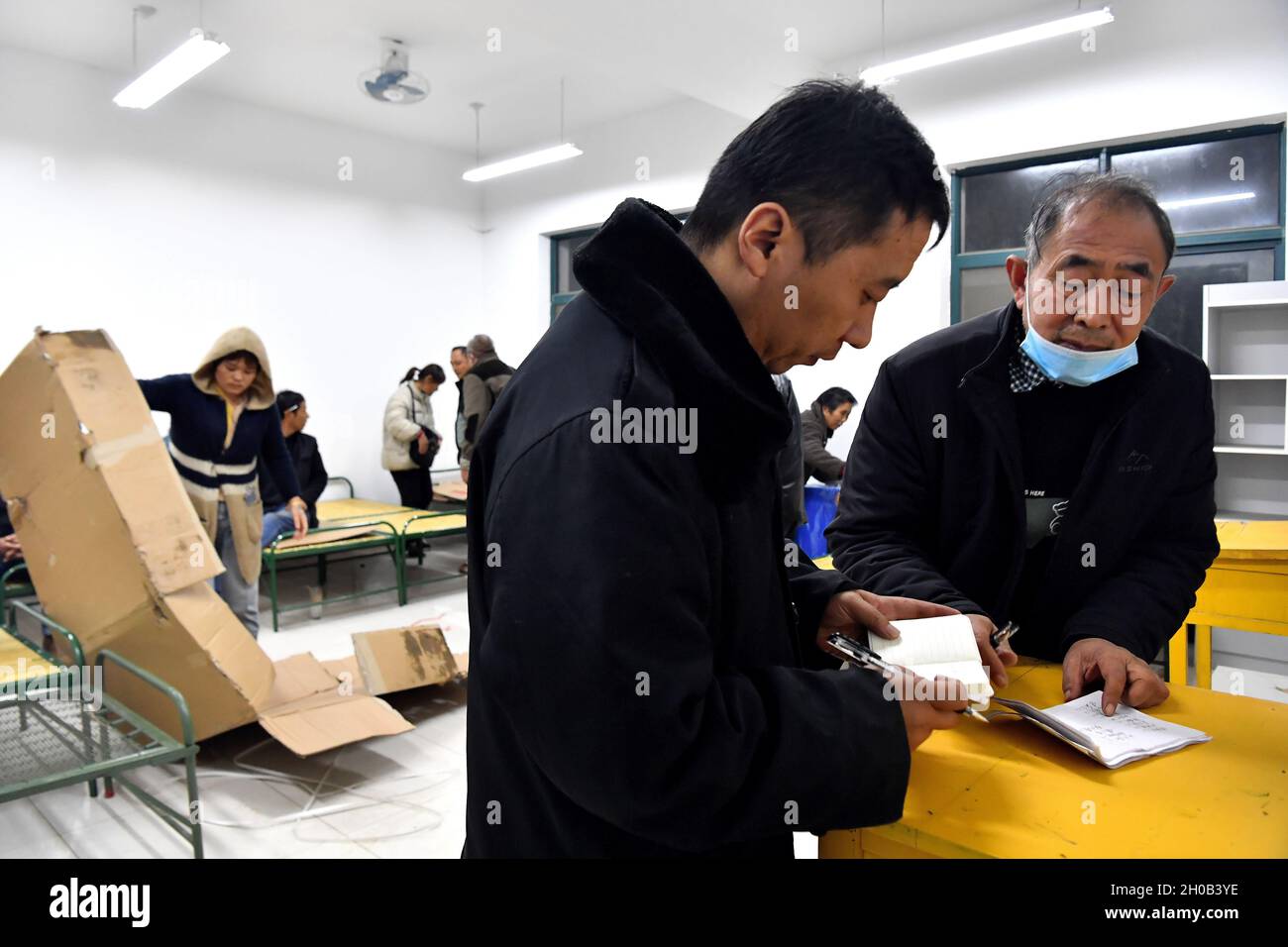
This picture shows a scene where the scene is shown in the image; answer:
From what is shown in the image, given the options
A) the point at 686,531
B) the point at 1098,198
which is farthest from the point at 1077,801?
the point at 1098,198

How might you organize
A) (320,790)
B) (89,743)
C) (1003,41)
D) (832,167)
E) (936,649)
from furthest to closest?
(1003,41)
(320,790)
(89,743)
(936,649)
(832,167)

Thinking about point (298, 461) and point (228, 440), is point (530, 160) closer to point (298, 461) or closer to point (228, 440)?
point (298, 461)

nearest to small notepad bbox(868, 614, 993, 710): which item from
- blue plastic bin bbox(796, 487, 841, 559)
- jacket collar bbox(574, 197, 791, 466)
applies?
jacket collar bbox(574, 197, 791, 466)

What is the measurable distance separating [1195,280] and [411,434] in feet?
17.6

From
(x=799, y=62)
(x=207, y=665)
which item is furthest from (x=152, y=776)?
(x=799, y=62)

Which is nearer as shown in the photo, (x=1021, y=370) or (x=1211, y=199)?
(x=1021, y=370)

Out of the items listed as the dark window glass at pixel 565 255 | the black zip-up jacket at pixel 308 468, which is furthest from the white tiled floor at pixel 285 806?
the dark window glass at pixel 565 255

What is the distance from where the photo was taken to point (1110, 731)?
106cm

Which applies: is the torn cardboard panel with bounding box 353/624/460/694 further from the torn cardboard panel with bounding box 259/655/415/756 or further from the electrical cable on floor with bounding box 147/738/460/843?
the electrical cable on floor with bounding box 147/738/460/843

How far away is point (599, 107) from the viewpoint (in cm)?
761

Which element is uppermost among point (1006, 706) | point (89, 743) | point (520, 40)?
point (520, 40)

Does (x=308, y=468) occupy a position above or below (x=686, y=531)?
below

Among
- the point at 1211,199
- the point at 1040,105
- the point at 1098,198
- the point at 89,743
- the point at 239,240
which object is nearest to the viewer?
→ the point at 1098,198

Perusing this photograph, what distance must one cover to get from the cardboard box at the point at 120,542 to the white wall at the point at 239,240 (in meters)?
4.02
